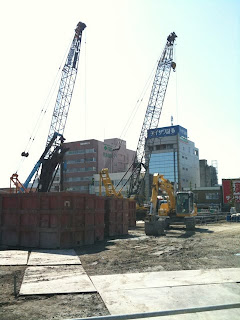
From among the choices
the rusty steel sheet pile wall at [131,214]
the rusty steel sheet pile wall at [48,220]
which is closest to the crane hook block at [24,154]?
the rusty steel sheet pile wall at [131,214]

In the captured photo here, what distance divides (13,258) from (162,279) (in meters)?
6.29

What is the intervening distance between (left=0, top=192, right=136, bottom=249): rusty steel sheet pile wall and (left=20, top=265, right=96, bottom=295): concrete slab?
156 inches

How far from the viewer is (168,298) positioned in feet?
22.2

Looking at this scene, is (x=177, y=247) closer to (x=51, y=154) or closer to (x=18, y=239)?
(x=18, y=239)

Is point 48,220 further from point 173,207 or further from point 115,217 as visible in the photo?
point 173,207

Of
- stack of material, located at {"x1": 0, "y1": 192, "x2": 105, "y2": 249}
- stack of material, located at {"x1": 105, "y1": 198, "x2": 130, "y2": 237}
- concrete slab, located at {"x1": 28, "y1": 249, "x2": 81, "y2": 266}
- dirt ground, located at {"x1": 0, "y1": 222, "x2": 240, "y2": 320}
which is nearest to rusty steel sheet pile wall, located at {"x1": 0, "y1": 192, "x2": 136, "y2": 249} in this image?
stack of material, located at {"x1": 0, "y1": 192, "x2": 105, "y2": 249}

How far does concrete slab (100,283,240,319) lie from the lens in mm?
6172

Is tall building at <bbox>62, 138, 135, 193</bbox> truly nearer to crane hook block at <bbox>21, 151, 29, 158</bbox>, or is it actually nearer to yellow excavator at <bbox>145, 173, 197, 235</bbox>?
crane hook block at <bbox>21, 151, 29, 158</bbox>

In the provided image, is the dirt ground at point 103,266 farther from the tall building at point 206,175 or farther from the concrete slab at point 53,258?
the tall building at point 206,175

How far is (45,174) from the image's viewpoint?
4109 centimetres

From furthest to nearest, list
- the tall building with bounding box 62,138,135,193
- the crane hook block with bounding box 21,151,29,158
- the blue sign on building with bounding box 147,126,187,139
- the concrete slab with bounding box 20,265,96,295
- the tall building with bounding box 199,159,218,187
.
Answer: the tall building with bounding box 199,159,218,187, the blue sign on building with bounding box 147,126,187,139, the tall building with bounding box 62,138,135,193, the crane hook block with bounding box 21,151,29,158, the concrete slab with bounding box 20,265,96,295

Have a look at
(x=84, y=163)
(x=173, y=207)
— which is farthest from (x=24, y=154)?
(x=84, y=163)

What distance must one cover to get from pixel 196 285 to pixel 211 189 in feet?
253

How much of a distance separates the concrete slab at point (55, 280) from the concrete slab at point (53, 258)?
24.4 inches
